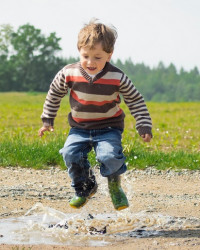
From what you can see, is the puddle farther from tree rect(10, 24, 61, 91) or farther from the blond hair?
tree rect(10, 24, 61, 91)

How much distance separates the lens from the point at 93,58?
15.1 ft

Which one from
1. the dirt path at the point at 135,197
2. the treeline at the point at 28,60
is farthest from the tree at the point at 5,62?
the dirt path at the point at 135,197

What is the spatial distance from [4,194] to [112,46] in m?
2.23

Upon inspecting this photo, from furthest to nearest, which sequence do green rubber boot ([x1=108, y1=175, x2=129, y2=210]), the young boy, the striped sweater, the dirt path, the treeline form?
1. the treeline
2. green rubber boot ([x1=108, y1=175, x2=129, y2=210])
3. the striped sweater
4. the young boy
5. the dirt path

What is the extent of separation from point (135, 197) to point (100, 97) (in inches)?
69.5

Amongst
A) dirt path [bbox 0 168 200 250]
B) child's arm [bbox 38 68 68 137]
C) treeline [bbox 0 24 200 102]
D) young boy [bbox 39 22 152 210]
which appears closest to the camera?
dirt path [bbox 0 168 200 250]

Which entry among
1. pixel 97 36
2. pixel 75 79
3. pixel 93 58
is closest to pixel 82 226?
pixel 75 79

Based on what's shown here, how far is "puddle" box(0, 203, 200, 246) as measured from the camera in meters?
4.59

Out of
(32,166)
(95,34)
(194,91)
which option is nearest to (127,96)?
(95,34)

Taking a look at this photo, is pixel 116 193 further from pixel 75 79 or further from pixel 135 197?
pixel 135 197

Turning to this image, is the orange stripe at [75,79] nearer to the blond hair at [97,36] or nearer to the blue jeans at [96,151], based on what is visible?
the blond hair at [97,36]

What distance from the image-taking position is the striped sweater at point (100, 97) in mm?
4730

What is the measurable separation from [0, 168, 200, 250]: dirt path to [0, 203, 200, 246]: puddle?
0.27ft

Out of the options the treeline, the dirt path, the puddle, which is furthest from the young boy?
the treeline
